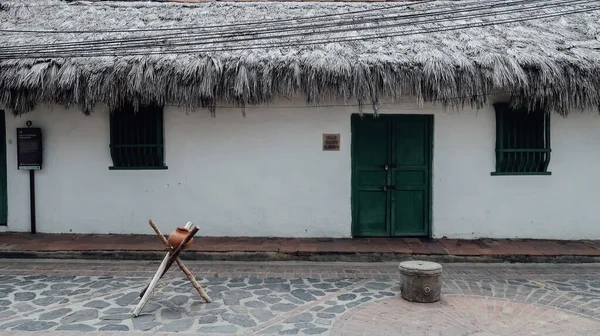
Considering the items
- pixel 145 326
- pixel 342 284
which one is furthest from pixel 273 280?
pixel 145 326

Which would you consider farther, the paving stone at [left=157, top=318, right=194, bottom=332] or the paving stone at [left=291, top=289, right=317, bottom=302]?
Result: the paving stone at [left=291, top=289, right=317, bottom=302]

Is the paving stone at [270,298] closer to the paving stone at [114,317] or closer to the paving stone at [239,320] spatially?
the paving stone at [239,320]

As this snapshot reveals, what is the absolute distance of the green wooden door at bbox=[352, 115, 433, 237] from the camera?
7.48 meters

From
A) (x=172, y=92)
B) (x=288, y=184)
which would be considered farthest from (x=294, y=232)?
(x=172, y=92)

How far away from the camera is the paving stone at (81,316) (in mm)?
4465

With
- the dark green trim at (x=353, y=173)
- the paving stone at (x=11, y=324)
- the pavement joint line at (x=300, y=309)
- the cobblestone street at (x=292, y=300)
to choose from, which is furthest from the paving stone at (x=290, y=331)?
the dark green trim at (x=353, y=173)

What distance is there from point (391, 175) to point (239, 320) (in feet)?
12.9

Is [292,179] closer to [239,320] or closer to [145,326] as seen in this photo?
[239,320]

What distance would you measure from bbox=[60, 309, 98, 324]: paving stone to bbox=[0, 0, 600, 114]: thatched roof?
327 centimetres

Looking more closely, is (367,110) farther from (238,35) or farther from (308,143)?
(238,35)

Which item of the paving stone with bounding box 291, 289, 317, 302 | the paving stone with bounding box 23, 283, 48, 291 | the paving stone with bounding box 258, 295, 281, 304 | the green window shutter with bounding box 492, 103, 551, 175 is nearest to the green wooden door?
the green window shutter with bounding box 492, 103, 551, 175

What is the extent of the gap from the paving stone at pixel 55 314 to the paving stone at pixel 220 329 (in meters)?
1.49

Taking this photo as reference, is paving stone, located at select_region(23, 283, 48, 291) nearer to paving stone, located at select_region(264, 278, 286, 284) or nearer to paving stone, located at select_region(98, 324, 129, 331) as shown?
paving stone, located at select_region(98, 324, 129, 331)

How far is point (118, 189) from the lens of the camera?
756 centimetres
